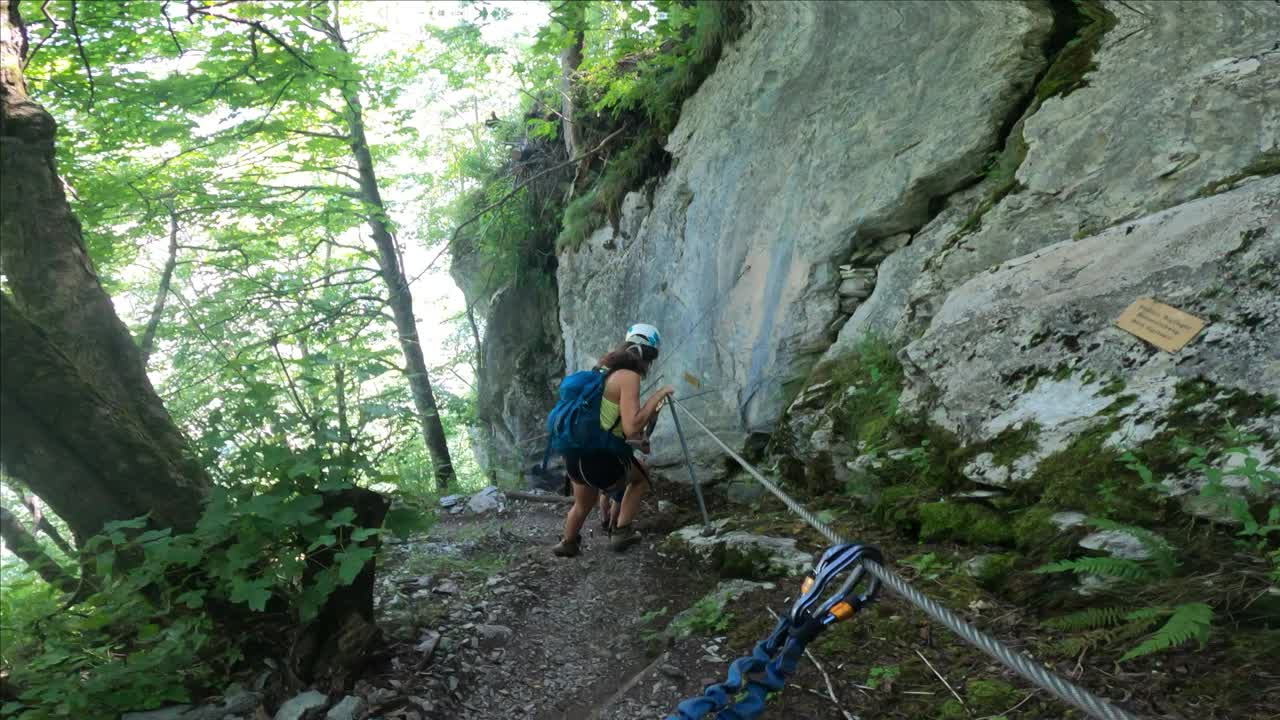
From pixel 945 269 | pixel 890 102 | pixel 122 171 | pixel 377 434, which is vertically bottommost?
pixel 945 269

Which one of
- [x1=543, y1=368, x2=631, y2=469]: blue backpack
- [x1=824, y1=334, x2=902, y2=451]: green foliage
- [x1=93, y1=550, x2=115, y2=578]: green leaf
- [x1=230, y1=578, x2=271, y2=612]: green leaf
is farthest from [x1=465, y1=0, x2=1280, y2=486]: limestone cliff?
[x1=93, y1=550, x2=115, y2=578]: green leaf

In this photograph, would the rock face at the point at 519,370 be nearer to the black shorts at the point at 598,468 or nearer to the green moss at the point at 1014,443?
the black shorts at the point at 598,468

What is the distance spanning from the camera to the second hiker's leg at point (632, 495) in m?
6.16

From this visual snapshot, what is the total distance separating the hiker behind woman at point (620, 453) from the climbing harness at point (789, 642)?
3210 mm

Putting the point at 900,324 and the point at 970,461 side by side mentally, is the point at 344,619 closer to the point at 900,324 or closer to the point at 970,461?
the point at 970,461

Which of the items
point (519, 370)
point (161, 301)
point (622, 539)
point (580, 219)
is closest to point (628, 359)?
point (622, 539)

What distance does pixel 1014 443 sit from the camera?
12.9 ft

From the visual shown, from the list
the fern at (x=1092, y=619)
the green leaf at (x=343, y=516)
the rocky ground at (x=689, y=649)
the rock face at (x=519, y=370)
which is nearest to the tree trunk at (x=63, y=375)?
the green leaf at (x=343, y=516)

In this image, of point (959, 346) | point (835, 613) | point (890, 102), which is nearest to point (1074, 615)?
point (835, 613)

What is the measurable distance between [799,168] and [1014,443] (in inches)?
172

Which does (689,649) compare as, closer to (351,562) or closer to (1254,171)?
(351,562)

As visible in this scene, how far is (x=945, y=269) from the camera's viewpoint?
17.9 ft

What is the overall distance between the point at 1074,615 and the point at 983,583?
0.60 meters

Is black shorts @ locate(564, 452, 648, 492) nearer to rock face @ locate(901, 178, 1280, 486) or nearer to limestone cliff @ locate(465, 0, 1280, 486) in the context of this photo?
limestone cliff @ locate(465, 0, 1280, 486)
